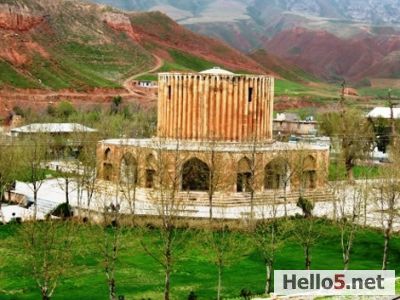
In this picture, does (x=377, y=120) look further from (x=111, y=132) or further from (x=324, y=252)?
(x=324, y=252)

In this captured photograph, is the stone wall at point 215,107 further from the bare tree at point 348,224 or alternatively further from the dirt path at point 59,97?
the dirt path at point 59,97

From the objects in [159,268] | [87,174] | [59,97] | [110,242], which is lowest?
[159,268]

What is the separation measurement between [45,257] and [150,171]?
57.0 feet

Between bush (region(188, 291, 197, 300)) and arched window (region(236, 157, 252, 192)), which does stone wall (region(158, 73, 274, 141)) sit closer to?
arched window (region(236, 157, 252, 192))

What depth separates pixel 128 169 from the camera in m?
32.9

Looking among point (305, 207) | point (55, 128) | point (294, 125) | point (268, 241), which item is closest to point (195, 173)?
point (305, 207)

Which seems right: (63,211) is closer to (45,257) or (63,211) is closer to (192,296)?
(192,296)

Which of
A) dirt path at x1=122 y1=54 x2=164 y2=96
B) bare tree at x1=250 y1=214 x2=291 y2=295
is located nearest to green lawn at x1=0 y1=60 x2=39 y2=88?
dirt path at x1=122 y1=54 x2=164 y2=96

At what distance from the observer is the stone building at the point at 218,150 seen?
33.8 m

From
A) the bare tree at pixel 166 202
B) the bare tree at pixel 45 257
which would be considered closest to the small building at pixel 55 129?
the bare tree at pixel 166 202

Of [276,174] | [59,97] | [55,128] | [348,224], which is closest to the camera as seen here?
[348,224]

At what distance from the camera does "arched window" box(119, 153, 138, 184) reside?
32647 millimetres

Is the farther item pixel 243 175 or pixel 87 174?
pixel 243 175

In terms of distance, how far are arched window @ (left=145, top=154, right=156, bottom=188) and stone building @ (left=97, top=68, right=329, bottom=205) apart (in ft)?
0.15
